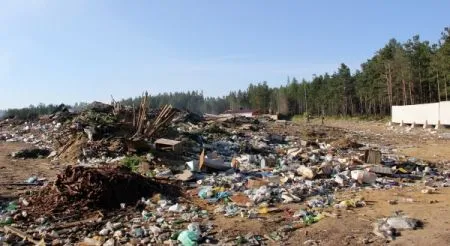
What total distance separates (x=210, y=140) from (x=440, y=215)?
1104 centimetres

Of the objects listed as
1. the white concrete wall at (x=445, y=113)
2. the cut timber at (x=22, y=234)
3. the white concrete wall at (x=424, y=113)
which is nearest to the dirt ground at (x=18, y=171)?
the cut timber at (x=22, y=234)

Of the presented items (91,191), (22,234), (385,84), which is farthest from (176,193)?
(385,84)

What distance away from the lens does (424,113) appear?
89.2ft

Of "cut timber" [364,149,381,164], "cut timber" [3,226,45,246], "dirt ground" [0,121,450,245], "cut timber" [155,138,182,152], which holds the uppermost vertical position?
"cut timber" [155,138,182,152]

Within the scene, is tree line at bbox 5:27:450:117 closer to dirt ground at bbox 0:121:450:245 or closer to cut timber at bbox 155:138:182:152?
cut timber at bbox 155:138:182:152

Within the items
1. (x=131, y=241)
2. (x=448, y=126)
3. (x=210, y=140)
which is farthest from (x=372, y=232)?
(x=448, y=126)

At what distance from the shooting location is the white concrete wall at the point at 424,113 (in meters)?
24.8

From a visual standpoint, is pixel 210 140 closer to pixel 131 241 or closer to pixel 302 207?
pixel 302 207

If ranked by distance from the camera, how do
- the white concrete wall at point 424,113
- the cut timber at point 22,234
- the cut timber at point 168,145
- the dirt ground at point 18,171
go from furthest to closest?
the white concrete wall at point 424,113 → the cut timber at point 168,145 → the dirt ground at point 18,171 → the cut timber at point 22,234

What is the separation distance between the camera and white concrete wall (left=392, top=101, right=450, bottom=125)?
2482 cm

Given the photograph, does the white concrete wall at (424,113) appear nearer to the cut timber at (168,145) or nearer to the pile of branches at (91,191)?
the cut timber at (168,145)

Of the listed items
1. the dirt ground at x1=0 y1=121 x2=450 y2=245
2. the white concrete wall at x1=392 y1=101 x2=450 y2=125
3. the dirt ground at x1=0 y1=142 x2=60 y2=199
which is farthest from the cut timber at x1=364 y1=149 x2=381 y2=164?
the white concrete wall at x1=392 y1=101 x2=450 y2=125

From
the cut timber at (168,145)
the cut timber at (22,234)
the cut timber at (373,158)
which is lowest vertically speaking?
the cut timber at (22,234)

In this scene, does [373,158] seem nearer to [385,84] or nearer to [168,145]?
[168,145]
